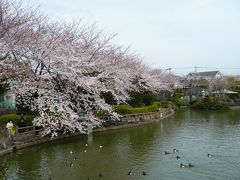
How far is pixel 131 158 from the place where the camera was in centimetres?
1648

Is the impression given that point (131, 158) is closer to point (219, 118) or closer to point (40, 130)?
point (40, 130)

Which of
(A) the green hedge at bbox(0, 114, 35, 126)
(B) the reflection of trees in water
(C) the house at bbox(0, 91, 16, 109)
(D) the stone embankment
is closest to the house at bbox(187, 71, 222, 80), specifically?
(B) the reflection of trees in water

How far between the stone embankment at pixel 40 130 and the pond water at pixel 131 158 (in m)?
0.61

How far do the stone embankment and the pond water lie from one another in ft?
2.00

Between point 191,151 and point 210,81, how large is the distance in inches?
1696

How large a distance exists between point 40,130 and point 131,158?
6839 millimetres

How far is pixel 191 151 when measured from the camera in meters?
17.8

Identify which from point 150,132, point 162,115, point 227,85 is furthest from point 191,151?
point 227,85

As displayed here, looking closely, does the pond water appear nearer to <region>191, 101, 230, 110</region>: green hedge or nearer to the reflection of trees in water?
the reflection of trees in water

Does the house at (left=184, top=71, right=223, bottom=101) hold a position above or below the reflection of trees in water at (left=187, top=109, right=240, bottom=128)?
above

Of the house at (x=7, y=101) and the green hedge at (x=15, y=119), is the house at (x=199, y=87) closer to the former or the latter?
the house at (x=7, y=101)

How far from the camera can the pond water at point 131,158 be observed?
45.0ft

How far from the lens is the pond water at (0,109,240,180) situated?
13719 millimetres

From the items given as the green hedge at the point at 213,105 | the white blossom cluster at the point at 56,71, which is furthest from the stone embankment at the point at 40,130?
the green hedge at the point at 213,105
